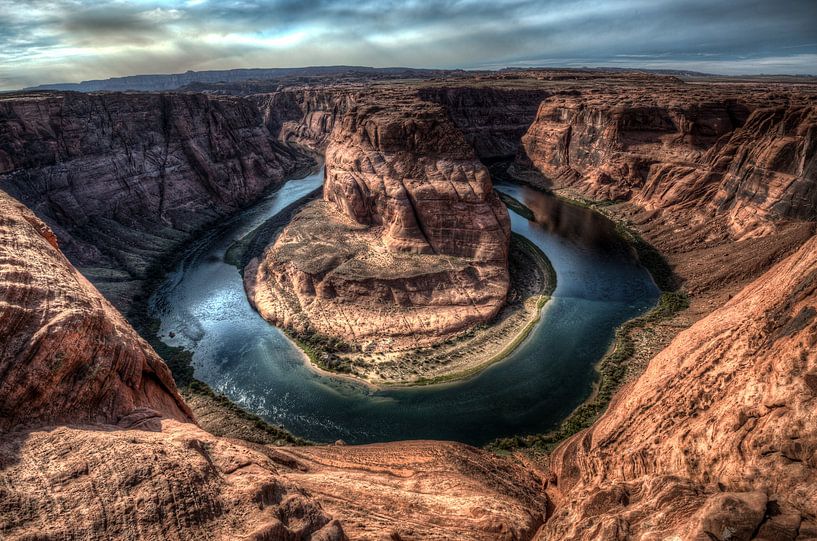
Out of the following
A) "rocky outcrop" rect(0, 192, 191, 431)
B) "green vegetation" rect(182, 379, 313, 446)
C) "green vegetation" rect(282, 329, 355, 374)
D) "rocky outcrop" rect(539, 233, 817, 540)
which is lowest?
"green vegetation" rect(182, 379, 313, 446)

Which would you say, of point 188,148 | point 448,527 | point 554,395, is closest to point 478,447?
point 554,395

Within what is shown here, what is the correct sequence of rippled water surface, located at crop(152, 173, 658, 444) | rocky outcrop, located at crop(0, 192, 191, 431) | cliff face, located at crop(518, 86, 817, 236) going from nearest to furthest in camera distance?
rocky outcrop, located at crop(0, 192, 191, 431) → rippled water surface, located at crop(152, 173, 658, 444) → cliff face, located at crop(518, 86, 817, 236)

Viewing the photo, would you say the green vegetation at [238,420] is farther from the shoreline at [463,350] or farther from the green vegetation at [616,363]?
the green vegetation at [616,363]

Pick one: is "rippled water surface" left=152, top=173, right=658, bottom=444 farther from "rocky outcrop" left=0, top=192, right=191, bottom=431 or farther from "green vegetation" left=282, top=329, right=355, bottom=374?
"rocky outcrop" left=0, top=192, right=191, bottom=431

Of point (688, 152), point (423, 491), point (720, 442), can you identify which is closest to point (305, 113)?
point (688, 152)

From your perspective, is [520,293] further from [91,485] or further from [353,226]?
[91,485]

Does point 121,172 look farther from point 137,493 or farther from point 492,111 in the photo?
point 492,111

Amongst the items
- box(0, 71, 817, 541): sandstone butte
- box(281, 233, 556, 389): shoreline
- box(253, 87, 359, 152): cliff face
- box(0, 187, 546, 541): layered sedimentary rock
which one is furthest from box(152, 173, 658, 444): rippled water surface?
box(253, 87, 359, 152): cliff face
